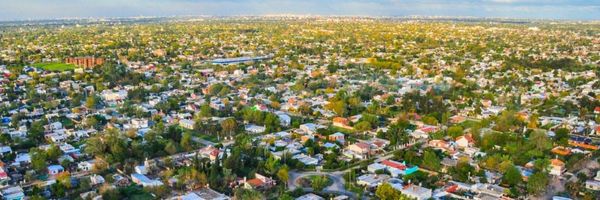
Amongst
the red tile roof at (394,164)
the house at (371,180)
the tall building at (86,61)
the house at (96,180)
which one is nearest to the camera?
the house at (371,180)

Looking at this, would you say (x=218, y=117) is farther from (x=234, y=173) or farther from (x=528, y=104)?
(x=528, y=104)

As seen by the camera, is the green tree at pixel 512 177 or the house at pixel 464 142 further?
the house at pixel 464 142

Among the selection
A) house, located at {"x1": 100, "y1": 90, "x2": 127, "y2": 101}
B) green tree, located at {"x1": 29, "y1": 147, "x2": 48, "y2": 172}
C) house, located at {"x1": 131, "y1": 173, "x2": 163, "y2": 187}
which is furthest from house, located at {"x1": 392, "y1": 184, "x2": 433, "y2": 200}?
house, located at {"x1": 100, "y1": 90, "x2": 127, "y2": 101}

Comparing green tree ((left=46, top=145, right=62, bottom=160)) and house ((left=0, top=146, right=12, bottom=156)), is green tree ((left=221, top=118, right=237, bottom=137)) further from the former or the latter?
house ((left=0, top=146, right=12, bottom=156))

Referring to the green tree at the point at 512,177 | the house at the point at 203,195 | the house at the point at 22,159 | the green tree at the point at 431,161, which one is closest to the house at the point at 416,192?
the green tree at the point at 431,161

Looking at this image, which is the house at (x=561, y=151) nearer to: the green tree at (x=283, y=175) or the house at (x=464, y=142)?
the house at (x=464, y=142)

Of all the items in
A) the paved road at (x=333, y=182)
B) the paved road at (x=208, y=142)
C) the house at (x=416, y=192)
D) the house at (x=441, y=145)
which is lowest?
the paved road at (x=333, y=182)

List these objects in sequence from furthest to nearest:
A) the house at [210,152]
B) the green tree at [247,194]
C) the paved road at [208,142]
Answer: the paved road at [208,142], the house at [210,152], the green tree at [247,194]

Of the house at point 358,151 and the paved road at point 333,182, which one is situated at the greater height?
the house at point 358,151
